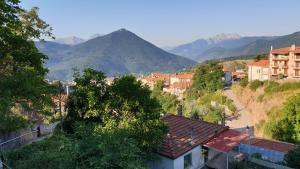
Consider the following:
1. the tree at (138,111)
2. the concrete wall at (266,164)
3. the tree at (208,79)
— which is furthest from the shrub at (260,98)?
the tree at (138,111)

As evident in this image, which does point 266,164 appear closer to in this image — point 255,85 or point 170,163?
point 170,163

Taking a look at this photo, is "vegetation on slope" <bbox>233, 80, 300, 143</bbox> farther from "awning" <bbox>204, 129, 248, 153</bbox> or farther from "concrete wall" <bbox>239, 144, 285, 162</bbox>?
"awning" <bbox>204, 129, 248, 153</bbox>

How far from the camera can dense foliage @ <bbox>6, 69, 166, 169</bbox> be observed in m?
14.4

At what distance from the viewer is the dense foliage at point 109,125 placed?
47.3ft

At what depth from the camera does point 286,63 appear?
7744cm

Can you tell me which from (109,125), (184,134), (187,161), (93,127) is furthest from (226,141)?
(93,127)

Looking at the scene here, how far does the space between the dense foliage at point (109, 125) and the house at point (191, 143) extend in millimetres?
1216

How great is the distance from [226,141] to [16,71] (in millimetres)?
15546

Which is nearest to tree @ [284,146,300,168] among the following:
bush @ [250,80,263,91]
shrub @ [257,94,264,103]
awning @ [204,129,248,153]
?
awning @ [204,129,248,153]

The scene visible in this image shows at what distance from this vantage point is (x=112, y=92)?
19219 mm

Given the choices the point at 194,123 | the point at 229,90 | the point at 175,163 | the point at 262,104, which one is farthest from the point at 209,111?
the point at 175,163

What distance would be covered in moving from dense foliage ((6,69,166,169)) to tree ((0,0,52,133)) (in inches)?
85.3

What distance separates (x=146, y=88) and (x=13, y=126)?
25.6 ft

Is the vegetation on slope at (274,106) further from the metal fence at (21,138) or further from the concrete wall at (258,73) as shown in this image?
the metal fence at (21,138)
